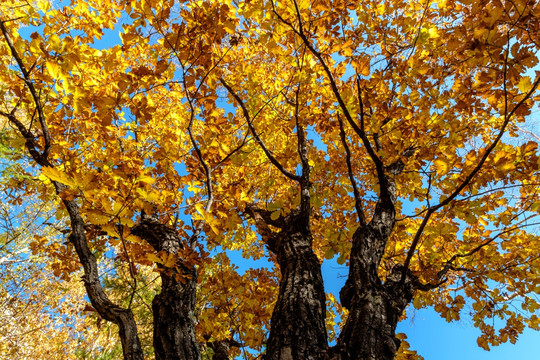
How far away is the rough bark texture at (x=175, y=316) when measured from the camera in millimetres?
2238

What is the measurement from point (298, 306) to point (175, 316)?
109 cm

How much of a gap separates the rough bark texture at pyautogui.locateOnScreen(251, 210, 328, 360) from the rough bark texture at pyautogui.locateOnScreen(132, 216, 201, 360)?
730 mm

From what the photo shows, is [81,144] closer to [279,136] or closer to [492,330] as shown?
[279,136]

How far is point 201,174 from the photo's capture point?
3096 millimetres

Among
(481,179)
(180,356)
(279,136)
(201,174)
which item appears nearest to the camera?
(180,356)

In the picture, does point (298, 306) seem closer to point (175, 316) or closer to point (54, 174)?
point (175, 316)

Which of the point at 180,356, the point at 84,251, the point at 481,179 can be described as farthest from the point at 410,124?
the point at 84,251

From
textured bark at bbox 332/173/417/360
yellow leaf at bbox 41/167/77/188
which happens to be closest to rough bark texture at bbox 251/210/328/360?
textured bark at bbox 332/173/417/360

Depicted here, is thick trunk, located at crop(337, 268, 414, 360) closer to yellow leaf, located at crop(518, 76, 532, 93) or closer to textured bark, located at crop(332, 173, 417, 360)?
textured bark, located at crop(332, 173, 417, 360)

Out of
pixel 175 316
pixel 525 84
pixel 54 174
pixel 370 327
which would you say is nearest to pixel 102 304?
Result: pixel 175 316

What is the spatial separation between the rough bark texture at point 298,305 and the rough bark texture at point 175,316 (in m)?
0.73

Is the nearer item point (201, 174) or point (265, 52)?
point (201, 174)

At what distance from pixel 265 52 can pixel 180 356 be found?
436 centimetres

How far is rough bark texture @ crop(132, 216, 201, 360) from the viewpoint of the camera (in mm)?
2238
